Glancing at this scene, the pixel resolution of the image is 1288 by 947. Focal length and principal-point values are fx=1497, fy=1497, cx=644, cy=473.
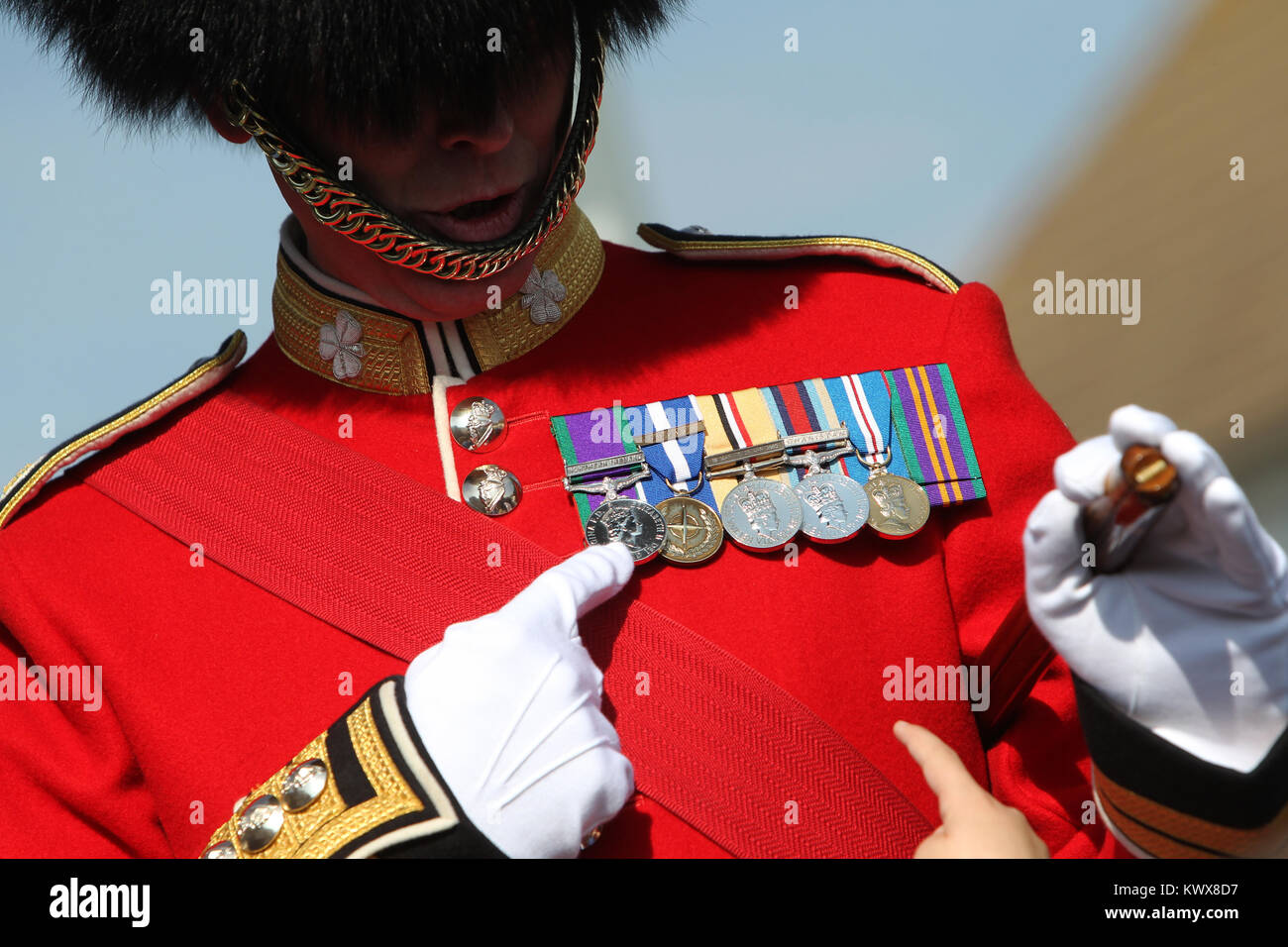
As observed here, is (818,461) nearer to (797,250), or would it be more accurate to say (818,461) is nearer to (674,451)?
(674,451)

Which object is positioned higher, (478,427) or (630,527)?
(478,427)

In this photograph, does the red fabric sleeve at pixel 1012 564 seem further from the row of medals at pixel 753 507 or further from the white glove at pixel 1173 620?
the white glove at pixel 1173 620

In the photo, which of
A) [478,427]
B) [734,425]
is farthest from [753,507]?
[478,427]

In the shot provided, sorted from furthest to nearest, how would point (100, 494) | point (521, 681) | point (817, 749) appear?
point (100, 494)
point (817, 749)
point (521, 681)

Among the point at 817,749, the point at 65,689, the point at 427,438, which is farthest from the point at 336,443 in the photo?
the point at 817,749

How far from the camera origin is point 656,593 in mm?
1651

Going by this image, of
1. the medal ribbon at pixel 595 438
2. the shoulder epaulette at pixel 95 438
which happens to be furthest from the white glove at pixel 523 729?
the shoulder epaulette at pixel 95 438

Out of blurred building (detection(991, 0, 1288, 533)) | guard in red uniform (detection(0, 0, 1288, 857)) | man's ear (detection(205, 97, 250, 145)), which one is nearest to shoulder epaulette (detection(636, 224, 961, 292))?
guard in red uniform (detection(0, 0, 1288, 857))

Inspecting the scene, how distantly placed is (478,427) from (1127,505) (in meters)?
0.84

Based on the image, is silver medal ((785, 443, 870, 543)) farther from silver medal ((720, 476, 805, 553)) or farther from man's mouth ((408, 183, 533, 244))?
man's mouth ((408, 183, 533, 244))

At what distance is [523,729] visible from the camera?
1.43 meters

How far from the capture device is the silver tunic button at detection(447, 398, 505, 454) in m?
1.75

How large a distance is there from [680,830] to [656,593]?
263mm
